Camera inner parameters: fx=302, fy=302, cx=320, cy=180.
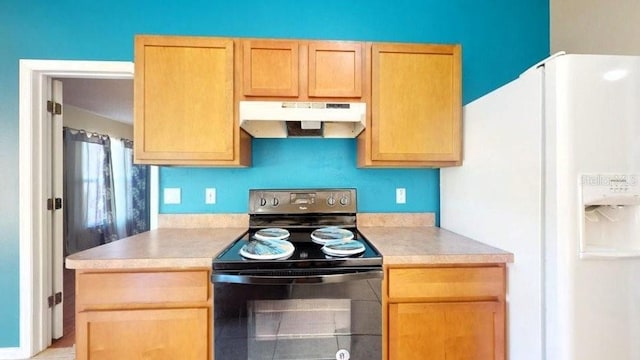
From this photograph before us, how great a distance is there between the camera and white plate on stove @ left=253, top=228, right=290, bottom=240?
1.67 meters

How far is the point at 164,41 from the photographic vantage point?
162 cm

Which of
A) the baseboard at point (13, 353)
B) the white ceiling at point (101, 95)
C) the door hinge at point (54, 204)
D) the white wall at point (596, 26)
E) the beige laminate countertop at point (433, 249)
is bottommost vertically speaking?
the baseboard at point (13, 353)

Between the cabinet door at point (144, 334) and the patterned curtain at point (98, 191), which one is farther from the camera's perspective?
the patterned curtain at point (98, 191)

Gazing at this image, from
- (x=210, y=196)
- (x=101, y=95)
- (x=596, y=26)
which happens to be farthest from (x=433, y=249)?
(x=101, y=95)

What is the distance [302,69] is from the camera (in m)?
1.68

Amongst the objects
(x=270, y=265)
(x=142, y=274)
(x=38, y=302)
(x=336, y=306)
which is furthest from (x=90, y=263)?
(x=38, y=302)

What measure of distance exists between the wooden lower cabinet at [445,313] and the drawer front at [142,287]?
32.5 inches

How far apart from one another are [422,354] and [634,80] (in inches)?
52.3

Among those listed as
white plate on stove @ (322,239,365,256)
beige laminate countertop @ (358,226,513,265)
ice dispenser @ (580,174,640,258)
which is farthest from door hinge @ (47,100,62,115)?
ice dispenser @ (580,174,640,258)

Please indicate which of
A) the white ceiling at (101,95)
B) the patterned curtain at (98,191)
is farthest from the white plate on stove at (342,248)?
the patterned curtain at (98,191)

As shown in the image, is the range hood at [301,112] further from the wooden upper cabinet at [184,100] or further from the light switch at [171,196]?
the light switch at [171,196]

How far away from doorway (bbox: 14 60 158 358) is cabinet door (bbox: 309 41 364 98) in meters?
1.22

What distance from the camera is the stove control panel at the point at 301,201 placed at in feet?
6.47

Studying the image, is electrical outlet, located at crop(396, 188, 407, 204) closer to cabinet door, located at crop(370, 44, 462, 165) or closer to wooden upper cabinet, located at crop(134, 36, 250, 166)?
cabinet door, located at crop(370, 44, 462, 165)
